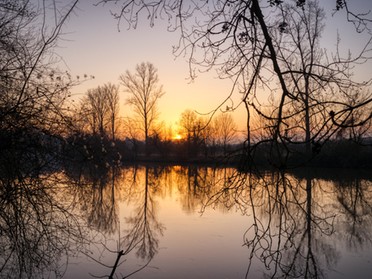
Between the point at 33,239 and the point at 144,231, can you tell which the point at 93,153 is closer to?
the point at 144,231

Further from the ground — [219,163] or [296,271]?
[219,163]

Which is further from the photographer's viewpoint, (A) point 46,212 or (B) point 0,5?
(A) point 46,212

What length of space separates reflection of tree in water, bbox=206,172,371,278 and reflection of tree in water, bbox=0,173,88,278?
8.35 ft

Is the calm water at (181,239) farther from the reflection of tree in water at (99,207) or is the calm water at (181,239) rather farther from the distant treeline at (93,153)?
the distant treeline at (93,153)

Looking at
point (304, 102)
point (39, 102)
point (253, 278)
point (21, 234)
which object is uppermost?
point (39, 102)

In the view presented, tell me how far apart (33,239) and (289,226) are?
4.20 m

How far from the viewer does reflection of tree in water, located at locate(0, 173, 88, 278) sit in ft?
16.9

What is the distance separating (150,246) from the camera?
6.90 meters

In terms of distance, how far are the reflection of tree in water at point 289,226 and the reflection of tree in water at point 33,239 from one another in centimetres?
255

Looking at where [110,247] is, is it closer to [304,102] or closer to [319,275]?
[319,275]

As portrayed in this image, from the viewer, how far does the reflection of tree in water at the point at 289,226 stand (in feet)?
9.12

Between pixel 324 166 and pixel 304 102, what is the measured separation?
22.6m

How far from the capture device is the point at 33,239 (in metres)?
6.00

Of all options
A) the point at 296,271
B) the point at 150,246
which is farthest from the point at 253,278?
the point at 150,246
